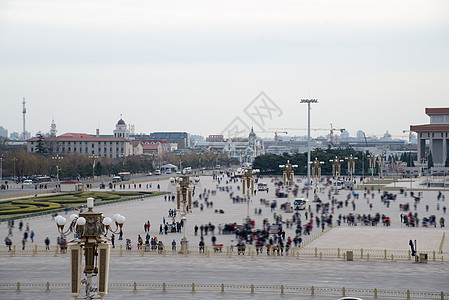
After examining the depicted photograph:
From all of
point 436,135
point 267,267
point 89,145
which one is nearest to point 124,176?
point 89,145

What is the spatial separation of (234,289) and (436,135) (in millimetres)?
103621

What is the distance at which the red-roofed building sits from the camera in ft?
387

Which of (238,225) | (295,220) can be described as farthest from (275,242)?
(295,220)

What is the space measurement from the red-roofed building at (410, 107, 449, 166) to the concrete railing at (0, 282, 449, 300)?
323ft

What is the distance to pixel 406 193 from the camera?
6644 centimetres

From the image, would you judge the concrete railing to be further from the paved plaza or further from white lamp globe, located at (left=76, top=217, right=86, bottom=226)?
white lamp globe, located at (left=76, top=217, right=86, bottom=226)

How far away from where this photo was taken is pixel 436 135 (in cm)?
11850

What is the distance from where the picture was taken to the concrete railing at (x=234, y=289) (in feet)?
69.1

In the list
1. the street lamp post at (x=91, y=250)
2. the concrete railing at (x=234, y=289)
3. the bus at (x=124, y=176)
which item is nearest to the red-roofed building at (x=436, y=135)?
the bus at (x=124, y=176)

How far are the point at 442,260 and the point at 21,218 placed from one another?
1139 inches

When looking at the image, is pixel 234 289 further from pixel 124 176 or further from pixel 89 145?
pixel 89 145

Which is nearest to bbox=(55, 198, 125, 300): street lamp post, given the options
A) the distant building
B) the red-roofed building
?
the red-roofed building

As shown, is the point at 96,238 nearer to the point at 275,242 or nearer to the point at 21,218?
the point at 275,242

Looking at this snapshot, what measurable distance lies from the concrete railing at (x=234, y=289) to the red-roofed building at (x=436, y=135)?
98568 millimetres
